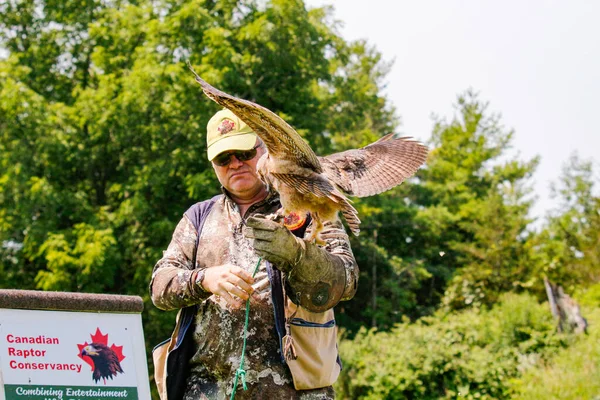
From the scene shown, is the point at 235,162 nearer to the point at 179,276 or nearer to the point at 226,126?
the point at 226,126

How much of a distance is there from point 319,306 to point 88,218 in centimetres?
1493

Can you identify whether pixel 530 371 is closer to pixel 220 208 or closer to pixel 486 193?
pixel 220 208

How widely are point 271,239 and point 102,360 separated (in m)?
1.54

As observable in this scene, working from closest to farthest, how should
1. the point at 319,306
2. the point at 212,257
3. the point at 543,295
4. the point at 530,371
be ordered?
the point at 319,306
the point at 212,257
the point at 530,371
the point at 543,295

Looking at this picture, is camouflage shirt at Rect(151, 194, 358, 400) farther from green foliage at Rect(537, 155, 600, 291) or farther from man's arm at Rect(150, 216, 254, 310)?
green foliage at Rect(537, 155, 600, 291)

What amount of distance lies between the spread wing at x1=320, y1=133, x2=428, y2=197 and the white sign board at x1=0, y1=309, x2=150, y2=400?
137 centimetres

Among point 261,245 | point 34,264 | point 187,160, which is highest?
point 187,160

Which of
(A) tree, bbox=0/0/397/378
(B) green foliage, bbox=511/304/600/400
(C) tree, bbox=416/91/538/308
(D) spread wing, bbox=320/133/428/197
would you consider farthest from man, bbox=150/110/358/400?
(C) tree, bbox=416/91/538/308

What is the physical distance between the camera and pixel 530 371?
12594mm

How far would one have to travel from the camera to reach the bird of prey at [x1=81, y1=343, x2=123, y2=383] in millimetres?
3750

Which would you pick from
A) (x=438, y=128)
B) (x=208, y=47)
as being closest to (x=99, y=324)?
(x=208, y=47)

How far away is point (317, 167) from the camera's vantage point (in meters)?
3.24

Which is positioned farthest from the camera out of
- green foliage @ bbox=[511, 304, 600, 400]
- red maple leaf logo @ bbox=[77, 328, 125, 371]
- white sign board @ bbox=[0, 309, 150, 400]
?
green foliage @ bbox=[511, 304, 600, 400]

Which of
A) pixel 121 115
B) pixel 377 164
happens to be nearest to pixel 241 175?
pixel 377 164
